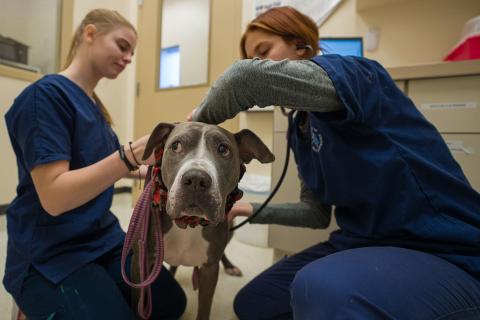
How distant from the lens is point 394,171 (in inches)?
32.9

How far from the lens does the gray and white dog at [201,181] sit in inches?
28.7

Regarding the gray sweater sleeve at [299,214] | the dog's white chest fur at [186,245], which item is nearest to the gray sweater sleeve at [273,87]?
the dog's white chest fur at [186,245]

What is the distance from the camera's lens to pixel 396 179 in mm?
843

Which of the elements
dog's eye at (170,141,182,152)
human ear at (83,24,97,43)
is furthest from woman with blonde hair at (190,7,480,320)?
human ear at (83,24,97,43)

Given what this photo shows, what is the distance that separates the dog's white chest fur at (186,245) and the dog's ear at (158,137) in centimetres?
28

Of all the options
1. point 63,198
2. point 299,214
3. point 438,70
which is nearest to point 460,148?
point 438,70

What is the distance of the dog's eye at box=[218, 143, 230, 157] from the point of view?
2.79 feet

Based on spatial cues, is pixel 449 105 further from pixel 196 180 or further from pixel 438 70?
pixel 196 180

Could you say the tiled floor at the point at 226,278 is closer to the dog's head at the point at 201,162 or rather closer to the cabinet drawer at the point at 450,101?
the dog's head at the point at 201,162

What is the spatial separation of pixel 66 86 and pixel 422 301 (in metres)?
1.14

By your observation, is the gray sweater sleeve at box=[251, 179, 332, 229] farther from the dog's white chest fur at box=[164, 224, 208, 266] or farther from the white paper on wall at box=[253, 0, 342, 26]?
the white paper on wall at box=[253, 0, 342, 26]

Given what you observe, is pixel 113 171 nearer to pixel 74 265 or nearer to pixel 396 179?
pixel 74 265

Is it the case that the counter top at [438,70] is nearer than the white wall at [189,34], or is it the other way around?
the counter top at [438,70]

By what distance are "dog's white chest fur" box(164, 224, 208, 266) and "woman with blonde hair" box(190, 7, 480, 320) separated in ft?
1.30
